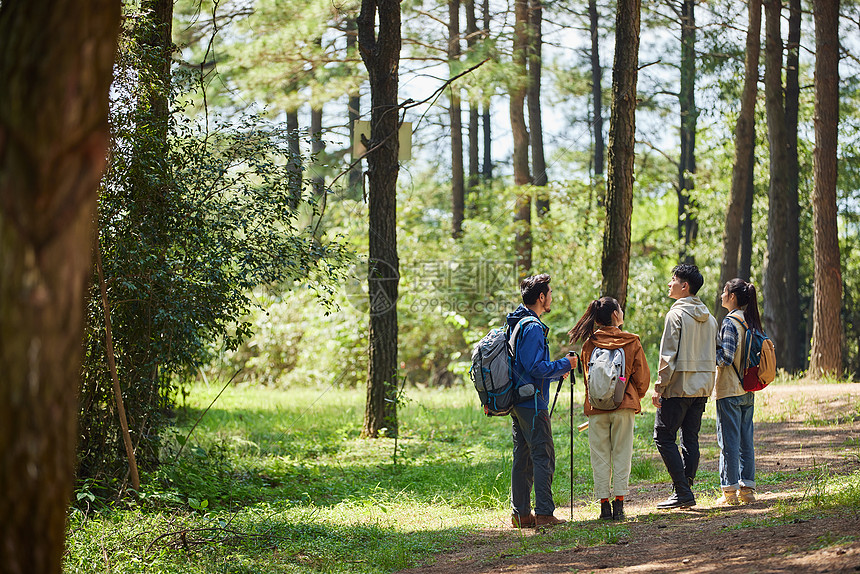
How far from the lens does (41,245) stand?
2289 millimetres

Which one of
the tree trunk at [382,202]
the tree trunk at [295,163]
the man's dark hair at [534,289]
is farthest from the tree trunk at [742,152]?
the man's dark hair at [534,289]

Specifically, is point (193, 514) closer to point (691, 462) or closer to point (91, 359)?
point (91, 359)

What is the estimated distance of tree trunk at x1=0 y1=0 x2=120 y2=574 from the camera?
2.24 metres

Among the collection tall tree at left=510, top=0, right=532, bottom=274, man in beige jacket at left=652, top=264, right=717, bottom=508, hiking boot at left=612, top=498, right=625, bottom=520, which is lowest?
hiking boot at left=612, top=498, right=625, bottom=520

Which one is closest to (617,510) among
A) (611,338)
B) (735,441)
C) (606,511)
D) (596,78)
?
(606,511)

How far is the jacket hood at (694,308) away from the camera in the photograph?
6046 mm

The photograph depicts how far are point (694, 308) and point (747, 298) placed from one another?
1.46ft

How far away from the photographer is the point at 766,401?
1145 cm

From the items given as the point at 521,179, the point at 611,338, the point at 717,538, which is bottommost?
the point at 717,538

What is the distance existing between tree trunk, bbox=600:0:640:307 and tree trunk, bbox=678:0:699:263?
1174 cm

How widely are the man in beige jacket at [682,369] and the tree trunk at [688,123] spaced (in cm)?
1501

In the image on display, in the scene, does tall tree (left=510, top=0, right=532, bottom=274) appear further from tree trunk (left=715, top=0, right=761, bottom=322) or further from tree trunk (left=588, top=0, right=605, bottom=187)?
tree trunk (left=715, top=0, right=761, bottom=322)

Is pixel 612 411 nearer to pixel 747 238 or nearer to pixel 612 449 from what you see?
pixel 612 449

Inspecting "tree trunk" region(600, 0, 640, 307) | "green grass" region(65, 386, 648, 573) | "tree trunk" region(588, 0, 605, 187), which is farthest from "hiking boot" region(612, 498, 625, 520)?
"tree trunk" region(588, 0, 605, 187)
